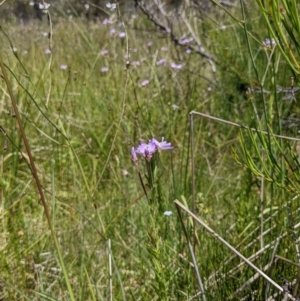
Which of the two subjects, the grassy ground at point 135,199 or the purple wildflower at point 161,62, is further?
the purple wildflower at point 161,62

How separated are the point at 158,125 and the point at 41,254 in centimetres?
97

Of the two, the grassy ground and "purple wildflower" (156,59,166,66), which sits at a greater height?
"purple wildflower" (156,59,166,66)

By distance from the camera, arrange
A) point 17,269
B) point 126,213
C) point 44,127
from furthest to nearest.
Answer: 1. point 44,127
2. point 126,213
3. point 17,269

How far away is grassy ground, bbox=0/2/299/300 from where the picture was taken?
0.99 metres

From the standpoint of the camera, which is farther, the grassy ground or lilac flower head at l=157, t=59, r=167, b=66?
lilac flower head at l=157, t=59, r=167, b=66

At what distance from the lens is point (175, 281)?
1.02 m

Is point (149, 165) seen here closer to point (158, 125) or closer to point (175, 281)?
point (175, 281)

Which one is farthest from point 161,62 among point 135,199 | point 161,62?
point 135,199

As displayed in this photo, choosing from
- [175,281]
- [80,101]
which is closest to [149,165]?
[175,281]

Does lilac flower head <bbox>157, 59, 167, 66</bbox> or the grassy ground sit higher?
lilac flower head <bbox>157, 59, 167, 66</bbox>

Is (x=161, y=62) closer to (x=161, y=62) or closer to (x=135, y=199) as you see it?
(x=161, y=62)

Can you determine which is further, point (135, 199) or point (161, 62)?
point (161, 62)

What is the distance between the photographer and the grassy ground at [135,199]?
988mm

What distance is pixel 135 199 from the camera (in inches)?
44.3
